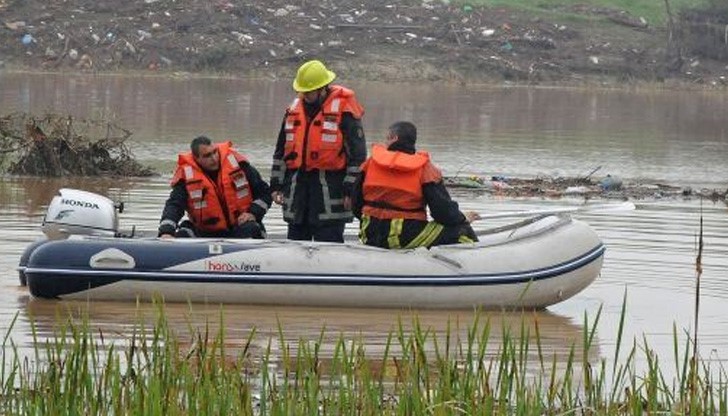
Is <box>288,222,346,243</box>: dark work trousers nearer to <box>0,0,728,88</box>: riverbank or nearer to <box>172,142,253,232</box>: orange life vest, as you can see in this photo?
<box>172,142,253,232</box>: orange life vest

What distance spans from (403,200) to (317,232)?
3.14ft

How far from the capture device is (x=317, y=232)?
12445 mm

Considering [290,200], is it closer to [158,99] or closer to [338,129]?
[338,129]

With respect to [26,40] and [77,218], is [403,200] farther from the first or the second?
[26,40]

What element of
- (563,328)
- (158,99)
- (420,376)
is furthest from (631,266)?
(158,99)

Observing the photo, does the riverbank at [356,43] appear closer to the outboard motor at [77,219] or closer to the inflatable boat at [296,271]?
the outboard motor at [77,219]

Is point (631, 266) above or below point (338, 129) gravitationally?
below

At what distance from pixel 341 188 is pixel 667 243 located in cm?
372

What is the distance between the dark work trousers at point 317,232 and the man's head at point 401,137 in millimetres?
963

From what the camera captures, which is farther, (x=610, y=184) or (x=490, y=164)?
(x=490, y=164)

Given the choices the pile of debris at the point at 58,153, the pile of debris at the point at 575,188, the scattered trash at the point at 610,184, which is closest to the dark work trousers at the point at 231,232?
the pile of debris at the point at 58,153

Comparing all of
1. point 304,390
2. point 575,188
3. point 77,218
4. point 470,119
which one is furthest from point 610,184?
point 304,390

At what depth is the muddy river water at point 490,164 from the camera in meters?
11.3

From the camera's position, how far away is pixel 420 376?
7.34 metres
